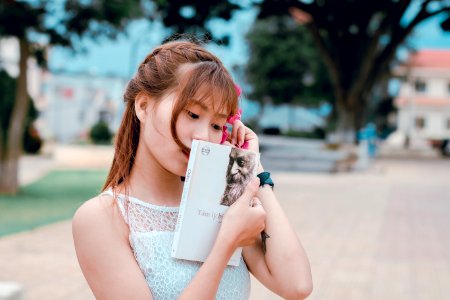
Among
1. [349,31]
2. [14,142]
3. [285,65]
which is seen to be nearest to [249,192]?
[14,142]

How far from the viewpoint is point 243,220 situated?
61.4 inches

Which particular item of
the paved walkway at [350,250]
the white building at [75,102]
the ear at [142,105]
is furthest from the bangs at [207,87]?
the white building at [75,102]

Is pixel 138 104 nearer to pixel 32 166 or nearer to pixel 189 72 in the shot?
pixel 189 72

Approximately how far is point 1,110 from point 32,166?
8.33m

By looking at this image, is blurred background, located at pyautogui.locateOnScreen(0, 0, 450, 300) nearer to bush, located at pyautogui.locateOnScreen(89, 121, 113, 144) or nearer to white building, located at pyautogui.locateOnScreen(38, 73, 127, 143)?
bush, located at pyautogui.locateOnScreen(89, 121, 113, 144)

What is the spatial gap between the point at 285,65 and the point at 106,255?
123 ft

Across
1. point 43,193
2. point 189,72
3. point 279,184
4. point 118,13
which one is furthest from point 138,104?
point 279,184

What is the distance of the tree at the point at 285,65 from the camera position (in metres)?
38.1

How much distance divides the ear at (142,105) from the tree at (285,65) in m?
36.4

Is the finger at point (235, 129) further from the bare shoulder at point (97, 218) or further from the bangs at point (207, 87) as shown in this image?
the bare shoulder at point (97, 218)

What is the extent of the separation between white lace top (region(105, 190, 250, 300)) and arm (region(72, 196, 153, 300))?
1.1 inches

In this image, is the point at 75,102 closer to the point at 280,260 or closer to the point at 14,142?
the point at 14,142

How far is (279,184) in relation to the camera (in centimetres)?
1550

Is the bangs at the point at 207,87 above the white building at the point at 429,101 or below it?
below
